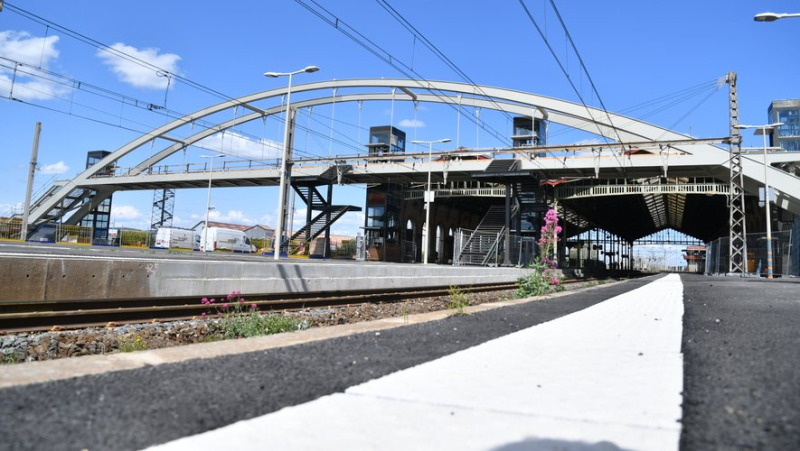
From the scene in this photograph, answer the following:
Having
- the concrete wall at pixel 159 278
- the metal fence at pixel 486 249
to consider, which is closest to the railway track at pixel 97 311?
the concrete wall at pixel 159 278

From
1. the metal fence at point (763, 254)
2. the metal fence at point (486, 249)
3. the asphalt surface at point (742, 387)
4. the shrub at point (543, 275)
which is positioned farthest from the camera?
the metal fence at point (486, 249)

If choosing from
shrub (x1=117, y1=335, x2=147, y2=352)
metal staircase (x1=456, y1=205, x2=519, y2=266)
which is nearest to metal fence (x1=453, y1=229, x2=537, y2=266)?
metal staircase (x1=456, y1=205, x2=519, y2=266)

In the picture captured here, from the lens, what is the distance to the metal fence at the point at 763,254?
28953 mm

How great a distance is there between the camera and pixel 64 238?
178 ft

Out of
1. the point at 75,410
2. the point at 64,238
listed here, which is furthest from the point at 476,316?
the point at 64,238

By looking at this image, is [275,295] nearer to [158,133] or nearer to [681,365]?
[681,365]

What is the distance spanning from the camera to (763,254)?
32.7 m

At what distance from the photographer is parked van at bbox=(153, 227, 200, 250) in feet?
190

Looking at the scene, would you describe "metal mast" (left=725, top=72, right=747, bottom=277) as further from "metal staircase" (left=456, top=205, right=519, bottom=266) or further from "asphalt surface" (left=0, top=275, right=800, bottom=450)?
"asphalt surface" (left=0, top=275, right=800, bottom=450)

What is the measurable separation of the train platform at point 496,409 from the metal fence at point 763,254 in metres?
30.6

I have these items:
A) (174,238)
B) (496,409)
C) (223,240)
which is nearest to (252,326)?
(496,409)

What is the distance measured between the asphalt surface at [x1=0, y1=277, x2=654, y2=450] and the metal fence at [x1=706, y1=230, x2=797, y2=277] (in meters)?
31.6

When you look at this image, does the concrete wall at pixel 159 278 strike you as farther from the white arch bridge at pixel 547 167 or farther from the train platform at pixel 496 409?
the white arch bridge at pixel 547 167

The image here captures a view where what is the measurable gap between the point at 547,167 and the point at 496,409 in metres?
39.9
